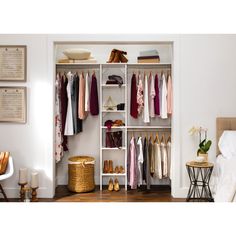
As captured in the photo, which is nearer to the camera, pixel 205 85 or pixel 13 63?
pixel 13 63

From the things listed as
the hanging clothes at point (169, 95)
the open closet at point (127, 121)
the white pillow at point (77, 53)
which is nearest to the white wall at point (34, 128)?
the open closet at point (127, 121)

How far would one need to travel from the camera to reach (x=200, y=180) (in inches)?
162

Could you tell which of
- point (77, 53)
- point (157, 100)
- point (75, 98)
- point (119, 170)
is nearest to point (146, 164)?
point (119, 170)

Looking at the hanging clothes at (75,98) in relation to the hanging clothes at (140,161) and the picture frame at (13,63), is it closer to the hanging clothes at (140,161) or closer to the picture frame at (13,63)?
the picture frame at (13,63)

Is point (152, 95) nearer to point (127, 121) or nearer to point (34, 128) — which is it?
point (127, 121)

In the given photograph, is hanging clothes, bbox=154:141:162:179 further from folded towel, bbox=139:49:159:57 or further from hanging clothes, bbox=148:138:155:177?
folded towel, bbox=139:49:159:57

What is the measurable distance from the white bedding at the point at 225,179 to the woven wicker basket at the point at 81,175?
1653 millimetres

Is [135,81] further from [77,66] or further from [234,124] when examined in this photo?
[234,124]

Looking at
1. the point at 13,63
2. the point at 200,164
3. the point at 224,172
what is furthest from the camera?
the point at 13,63

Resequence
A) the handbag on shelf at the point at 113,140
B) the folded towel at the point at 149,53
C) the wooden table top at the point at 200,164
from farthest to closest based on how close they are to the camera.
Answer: the handbag on shelf at the point at 113,140 → the folded towel at the point at 149,53 → the wooden table top at the point at 200,164

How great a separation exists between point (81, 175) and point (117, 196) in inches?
22.8

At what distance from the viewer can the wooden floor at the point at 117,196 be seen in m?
3.98

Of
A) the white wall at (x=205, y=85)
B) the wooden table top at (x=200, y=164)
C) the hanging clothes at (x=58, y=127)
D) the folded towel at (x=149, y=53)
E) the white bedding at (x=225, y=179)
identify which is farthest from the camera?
the folded towel at (x=149, y=53)

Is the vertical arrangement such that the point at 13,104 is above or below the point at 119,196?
above
